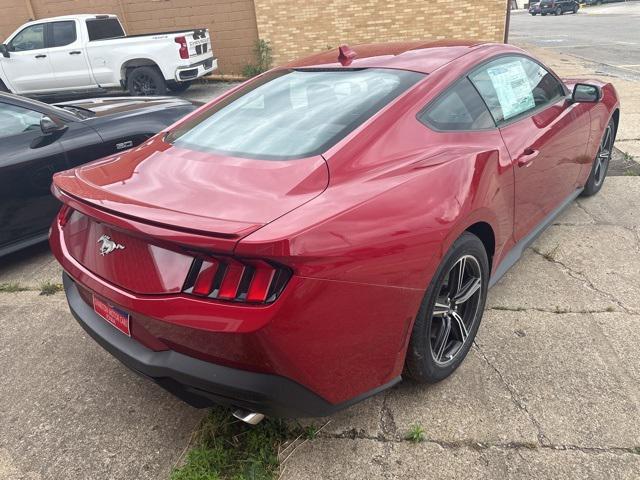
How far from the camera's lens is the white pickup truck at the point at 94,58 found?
10.2m

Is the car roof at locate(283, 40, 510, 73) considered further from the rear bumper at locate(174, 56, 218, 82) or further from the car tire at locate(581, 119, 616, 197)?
the rear bumper at locate(174, 56, 218, 82)

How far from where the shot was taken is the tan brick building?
12305 mm

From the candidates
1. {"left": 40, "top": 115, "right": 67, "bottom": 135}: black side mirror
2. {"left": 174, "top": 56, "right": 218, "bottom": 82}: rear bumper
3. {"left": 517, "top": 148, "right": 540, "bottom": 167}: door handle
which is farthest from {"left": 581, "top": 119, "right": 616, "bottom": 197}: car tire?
{"left": 174, "top": 56, "right": 218, "bottom": 82}: rear bumper

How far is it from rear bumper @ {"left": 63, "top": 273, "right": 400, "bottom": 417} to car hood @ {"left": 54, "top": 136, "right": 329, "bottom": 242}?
1.69ft

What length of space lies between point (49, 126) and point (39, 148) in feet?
0.64

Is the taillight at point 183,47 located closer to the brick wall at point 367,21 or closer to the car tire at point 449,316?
the brick wall at point 367,21

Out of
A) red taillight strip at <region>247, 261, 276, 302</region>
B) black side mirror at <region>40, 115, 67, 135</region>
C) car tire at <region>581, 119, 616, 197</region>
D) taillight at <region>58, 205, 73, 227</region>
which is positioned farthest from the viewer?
car tire at <region>581, 119, 616, 197</region>

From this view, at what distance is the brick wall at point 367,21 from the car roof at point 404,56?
34.1ft

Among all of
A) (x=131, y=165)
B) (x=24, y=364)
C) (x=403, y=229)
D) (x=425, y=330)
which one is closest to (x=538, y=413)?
(x=425, y=330)

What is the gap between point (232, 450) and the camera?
2.13m

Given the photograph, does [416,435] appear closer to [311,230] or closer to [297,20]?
[311,230]

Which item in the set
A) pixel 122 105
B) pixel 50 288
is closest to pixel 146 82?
pixel 122 105

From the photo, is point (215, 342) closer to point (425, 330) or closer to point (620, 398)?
point (425, 330)

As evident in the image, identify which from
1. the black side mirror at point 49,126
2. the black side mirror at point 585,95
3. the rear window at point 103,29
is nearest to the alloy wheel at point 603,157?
the black side mirror at point 585,95
